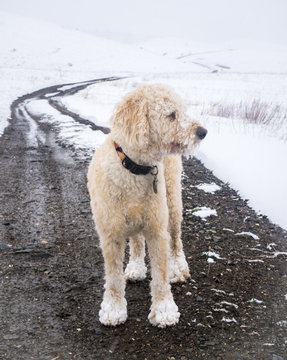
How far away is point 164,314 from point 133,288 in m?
A: 0.84

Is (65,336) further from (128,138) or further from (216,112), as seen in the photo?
(216,112)

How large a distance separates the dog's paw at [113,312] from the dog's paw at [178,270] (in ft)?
2.86

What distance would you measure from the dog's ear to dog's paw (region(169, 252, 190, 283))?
5.98 ft

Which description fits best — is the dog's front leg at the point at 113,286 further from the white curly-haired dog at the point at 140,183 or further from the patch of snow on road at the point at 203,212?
the patch of snow on road at the point at 203,212

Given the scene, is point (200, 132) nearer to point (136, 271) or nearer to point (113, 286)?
point (113, 286)

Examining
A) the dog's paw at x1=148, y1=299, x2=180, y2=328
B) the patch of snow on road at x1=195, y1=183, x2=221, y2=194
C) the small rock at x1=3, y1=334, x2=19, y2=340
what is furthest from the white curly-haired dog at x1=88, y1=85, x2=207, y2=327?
the patch of snow on road at x1=195, y1=183, x2=221, y2=194

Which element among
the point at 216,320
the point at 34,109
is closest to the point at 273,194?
the point at 216,320

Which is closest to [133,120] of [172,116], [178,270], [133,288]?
[172,116]

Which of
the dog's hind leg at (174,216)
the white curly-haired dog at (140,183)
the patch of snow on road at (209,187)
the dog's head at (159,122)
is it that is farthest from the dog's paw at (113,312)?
the patch of snow on road at (209,187)

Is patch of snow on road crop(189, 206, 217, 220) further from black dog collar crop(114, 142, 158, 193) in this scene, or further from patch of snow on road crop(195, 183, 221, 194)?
black dog collar crop(114, 142, 158, 193)

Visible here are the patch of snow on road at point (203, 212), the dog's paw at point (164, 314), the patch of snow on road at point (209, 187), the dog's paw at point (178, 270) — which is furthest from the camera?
the patch of snow on road at point (209, 187)

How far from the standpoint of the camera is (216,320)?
337cm

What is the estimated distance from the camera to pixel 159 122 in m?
3.26

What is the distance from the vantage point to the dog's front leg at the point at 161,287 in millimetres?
3322
